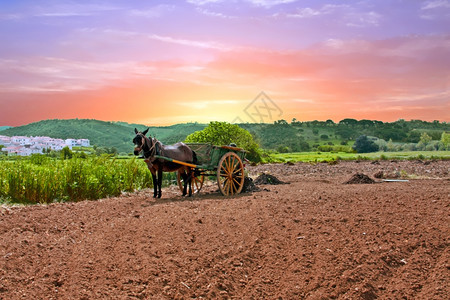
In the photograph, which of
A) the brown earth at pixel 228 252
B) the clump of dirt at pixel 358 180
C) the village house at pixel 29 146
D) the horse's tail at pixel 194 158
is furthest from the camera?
the village house at pixel 29 146

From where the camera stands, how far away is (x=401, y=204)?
7.61m

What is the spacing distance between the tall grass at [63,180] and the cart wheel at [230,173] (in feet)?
8.49

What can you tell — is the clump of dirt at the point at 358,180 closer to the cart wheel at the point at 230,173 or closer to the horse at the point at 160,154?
the cart wheel at the point at 230,173

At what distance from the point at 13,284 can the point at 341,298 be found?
3.70m

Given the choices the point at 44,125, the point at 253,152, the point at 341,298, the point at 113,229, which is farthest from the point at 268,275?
the point at 44,125

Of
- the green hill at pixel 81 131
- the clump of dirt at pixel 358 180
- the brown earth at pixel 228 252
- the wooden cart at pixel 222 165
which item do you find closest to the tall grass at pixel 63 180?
the brown earth at pixel 228 252

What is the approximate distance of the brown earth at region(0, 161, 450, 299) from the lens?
174 inches

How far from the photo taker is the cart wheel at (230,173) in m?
9.91

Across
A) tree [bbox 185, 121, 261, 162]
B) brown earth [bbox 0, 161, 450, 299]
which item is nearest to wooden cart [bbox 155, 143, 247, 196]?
brown earth [bbox 0, 161, 450, 299]

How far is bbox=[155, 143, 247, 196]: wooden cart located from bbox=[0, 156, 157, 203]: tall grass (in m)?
1.68

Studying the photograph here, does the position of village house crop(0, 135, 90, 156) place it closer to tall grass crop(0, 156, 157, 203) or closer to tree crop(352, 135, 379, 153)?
tall grass crop(0, 156, 157, 203)

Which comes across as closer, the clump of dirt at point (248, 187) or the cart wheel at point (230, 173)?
the cart wheel at point (230, 173)

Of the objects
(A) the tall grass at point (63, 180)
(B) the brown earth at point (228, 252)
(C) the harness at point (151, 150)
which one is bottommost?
(B) the brown earth at point (228, 252)

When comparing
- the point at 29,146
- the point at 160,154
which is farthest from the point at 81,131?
the point at 160,154
